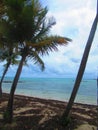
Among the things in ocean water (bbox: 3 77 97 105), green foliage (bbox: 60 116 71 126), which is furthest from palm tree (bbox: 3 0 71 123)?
ocean water (bbox: 3 77 97 105)

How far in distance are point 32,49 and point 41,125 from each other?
3260 mm

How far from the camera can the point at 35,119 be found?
11312 mm

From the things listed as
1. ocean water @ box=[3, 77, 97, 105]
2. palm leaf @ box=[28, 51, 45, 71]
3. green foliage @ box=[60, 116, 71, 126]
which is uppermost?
palm leaf @ box=[28, 51, 45, 71]

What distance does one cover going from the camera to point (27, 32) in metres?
10.9

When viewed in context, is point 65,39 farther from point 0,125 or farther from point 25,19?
point 0,125

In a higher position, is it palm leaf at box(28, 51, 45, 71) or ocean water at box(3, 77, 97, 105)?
palm leaf at box(28, 51, 45, 71)

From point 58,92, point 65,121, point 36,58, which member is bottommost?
point 58,92

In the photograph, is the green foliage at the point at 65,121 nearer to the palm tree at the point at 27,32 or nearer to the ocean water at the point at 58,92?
the palm tree at the point at 27,32

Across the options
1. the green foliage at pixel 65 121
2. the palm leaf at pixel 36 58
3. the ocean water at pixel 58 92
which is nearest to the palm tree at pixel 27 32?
the palm leaf at pixel 36 58

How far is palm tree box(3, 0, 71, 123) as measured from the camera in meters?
10.7

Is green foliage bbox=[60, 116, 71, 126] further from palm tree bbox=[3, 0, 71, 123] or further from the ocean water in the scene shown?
the ocean water

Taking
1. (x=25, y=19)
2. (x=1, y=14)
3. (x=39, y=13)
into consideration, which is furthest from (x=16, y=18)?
(x=1, y=14)

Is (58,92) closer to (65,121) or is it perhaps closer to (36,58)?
(36,58)

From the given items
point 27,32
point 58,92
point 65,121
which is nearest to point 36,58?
point 27,32
